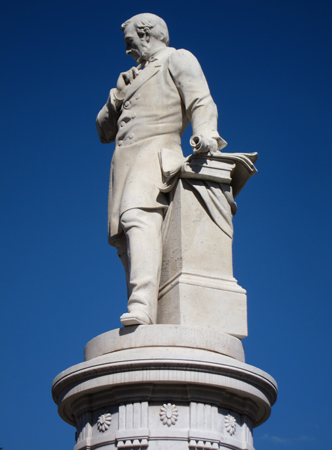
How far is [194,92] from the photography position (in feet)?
29.5

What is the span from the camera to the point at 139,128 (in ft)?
29.6

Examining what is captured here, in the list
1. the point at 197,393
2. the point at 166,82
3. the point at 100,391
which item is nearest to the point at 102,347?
the point at 100,391

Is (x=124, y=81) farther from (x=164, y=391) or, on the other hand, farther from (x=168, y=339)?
(x=164, y=391)

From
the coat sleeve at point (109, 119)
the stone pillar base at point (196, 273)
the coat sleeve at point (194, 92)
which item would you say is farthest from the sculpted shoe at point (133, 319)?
the coat sleeve at point (109, 119)

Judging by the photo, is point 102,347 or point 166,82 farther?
point 166,82

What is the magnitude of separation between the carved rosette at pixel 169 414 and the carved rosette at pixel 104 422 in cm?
55

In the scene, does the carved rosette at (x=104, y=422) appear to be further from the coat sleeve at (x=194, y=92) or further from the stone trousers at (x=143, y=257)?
the coat sleeve at (x=194, y=92)

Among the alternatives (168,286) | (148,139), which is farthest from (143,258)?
(148,139)

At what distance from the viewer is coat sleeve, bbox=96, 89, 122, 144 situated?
375 inches

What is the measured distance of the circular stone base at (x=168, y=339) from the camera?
7617 mm

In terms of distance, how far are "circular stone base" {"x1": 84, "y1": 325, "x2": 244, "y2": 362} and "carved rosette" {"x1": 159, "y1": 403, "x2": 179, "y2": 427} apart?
1.96 feet

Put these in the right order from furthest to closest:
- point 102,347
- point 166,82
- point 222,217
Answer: point 166,82
point 222,217
point 102,347

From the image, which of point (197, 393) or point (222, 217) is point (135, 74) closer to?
point (222, 217)

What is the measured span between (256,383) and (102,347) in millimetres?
1619
